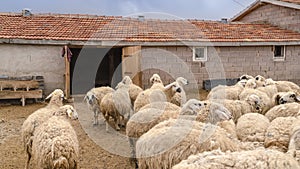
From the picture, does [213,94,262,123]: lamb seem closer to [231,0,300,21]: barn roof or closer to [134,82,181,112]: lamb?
[134,82,181,112]: lamb

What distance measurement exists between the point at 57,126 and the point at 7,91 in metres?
8.12

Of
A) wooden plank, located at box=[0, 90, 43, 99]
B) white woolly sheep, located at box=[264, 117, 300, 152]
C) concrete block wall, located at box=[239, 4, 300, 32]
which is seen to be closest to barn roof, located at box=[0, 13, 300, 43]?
concrete block wall, located at box=[239, 4, 300, 32]

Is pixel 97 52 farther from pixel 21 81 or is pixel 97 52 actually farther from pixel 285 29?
pixel 285 29

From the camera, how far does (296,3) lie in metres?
16.2

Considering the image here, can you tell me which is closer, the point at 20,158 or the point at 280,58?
the point at 20,158

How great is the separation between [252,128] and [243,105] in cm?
171

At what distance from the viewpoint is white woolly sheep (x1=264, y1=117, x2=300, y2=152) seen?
Answer: 3803 mm

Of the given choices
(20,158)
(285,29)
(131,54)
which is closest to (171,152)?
(20,158)

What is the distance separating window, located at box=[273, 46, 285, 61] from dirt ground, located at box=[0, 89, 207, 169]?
1042cm

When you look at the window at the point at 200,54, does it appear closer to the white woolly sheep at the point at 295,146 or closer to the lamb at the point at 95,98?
the lamb at the point at 95,98

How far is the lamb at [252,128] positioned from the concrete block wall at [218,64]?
8902mm

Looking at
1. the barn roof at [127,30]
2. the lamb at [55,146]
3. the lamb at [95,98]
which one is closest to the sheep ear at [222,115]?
the lamb at [55,146]

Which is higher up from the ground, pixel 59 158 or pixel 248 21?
pixel 248 21

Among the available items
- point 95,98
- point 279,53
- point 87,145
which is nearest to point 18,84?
point 95,98
